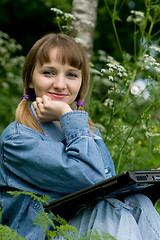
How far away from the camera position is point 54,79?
7.20 feet

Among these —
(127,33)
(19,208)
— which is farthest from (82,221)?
(127,33)

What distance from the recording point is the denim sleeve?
183 cm

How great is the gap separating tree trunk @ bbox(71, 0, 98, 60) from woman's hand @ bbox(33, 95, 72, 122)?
76.4 inches

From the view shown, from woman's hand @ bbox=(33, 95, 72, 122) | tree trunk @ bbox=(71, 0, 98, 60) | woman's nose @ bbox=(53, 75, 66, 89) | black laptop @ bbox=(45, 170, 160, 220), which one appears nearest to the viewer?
black laptop @ bbox=(45, 170, 160, 220)

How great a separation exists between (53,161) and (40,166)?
0.23 ft

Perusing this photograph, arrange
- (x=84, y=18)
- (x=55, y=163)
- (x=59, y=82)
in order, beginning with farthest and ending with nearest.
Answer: (x=84, y=18), (x=59, y=82), (x=55, y=163)

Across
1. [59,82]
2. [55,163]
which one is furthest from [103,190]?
[59,82]

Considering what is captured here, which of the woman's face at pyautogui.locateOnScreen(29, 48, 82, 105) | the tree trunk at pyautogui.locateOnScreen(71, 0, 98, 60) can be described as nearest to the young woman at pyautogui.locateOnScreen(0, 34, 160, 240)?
the woman's face at pyautogui.locateOnScreen(29, 48, 82, 105)

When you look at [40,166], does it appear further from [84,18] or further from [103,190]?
[84,18]

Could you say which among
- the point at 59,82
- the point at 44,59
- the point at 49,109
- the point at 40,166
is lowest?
the point at 40,166

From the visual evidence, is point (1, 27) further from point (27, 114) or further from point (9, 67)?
point (27, 114)

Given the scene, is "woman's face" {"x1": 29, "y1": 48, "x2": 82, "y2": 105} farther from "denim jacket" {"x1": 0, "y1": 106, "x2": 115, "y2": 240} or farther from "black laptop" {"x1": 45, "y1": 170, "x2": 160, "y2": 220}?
"black laptop" {"x1": 45, "y1": 170, "x2": 160, "y2": 220}

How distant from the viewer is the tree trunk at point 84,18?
156 inches

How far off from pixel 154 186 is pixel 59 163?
52 centimetres
